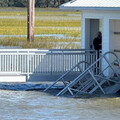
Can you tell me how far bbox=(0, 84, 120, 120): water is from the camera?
19.3 metres

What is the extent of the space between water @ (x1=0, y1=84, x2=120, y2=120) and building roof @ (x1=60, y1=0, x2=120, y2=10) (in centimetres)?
299

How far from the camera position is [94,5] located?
2348 centimetres

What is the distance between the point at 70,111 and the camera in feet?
66.1

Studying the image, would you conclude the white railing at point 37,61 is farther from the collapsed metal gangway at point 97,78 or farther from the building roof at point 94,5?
the building roof at point 94,5

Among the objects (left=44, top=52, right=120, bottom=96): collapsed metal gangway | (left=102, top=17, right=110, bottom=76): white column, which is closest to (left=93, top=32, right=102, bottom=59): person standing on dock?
(left=102, top=17, right=110, bottom=76): white column

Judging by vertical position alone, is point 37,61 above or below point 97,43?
below

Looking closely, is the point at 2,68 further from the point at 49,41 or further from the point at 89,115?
the point at 49,41

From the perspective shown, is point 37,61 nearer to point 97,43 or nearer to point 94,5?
point 97,43

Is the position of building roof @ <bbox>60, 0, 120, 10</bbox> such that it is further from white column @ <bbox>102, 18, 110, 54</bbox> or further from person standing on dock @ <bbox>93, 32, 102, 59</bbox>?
person standing on dock @ <bbox>93, 32, 102, 59</bbox>

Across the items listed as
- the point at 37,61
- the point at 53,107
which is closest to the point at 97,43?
the point at 37,61

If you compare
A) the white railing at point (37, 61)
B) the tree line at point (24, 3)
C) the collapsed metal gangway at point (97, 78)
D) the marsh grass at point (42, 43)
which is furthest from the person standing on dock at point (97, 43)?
the tree line at point (24, 3)

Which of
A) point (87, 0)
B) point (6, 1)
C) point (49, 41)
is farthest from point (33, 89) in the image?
point (6, 1)

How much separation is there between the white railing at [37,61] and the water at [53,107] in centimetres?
105

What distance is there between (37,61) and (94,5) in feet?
9.63
